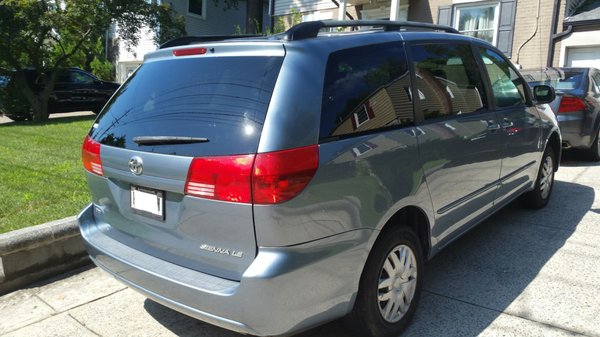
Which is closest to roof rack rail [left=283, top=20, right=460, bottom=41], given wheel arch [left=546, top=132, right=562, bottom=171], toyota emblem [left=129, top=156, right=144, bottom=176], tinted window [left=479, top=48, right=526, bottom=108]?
toyota emblem [left=129, top=156, right=144, bottom=176]

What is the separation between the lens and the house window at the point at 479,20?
42.2ft

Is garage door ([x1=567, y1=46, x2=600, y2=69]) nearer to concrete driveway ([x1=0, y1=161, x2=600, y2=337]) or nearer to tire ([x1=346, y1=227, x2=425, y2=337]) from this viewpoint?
concrete driveway ([x1=0, y1=161, x2=600, y2=337])

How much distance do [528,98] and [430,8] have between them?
10.4 meters

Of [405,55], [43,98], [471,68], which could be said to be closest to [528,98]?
[471,68]

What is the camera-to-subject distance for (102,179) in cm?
277

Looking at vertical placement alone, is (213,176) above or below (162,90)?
below

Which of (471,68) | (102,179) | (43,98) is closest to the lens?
(102,179)

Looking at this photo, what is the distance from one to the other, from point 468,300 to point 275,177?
1893 mm

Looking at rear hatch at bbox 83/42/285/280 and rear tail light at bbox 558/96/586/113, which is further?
rear tail light at bbox 558/96/586/113

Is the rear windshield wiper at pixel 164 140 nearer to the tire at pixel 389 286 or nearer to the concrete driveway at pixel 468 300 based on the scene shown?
the tire at pixel 389 286

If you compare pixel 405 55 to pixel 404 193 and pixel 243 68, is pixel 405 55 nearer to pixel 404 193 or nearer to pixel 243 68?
pixel 404 193

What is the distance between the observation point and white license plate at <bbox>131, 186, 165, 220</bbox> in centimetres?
239

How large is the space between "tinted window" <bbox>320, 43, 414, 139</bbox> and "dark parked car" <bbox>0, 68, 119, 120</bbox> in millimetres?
12926

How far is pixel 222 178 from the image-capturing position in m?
2.13
